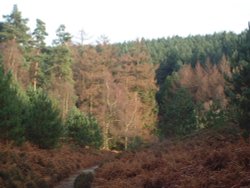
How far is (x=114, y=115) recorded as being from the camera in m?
53.2

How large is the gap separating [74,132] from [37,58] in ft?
70.5

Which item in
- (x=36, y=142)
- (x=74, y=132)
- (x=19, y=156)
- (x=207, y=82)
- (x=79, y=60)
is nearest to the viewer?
(x=19, y=156)

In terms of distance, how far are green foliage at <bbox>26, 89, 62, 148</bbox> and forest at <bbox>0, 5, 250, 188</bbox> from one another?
71 millimetres

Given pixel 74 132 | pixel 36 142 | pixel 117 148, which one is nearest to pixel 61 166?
pixel 36 142

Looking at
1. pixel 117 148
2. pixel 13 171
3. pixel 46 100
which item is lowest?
pixel 117 148

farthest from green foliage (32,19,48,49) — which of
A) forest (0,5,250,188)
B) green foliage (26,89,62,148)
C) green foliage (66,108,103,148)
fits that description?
green foliage (26,89,62,148)

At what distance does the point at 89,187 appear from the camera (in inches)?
675

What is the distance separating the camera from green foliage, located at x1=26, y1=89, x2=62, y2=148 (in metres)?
27.2

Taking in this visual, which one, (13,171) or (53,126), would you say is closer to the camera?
(13,171)

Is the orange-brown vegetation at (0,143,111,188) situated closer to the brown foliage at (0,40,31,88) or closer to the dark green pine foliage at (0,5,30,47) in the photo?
the brown foliage at (0,40,31,88)

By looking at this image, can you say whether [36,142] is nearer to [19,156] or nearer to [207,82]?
[19,156]

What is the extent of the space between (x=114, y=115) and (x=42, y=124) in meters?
26.3

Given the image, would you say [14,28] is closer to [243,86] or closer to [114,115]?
[114,115]

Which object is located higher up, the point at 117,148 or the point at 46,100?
the point at 46,100
